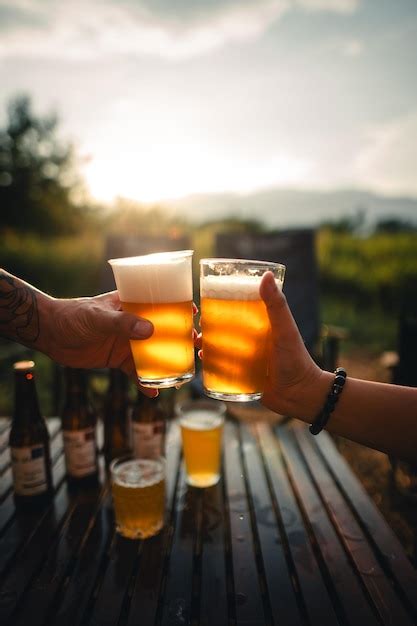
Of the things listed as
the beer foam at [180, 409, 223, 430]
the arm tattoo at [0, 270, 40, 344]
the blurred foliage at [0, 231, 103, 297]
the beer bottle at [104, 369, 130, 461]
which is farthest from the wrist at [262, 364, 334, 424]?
the blurred foliage at [0, 231, 103, 297]

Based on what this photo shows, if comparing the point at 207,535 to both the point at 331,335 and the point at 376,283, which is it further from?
the point at 376,283

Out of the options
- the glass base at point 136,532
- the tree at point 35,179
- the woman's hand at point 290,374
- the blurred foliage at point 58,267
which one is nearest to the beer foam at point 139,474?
the glass base at point 136,532

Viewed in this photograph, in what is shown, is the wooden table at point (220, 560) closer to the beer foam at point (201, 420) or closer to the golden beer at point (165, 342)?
the beer foam at point (201, 420)

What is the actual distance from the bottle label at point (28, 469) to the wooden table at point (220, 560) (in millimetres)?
99

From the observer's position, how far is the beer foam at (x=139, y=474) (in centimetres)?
152

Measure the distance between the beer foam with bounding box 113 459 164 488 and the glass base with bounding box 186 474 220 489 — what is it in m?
0.36

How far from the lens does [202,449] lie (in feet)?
6.20

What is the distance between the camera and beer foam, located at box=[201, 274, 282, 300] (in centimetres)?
132

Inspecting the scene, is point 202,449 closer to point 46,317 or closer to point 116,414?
point 116,414

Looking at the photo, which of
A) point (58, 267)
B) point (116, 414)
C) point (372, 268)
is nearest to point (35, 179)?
point (58, 267)

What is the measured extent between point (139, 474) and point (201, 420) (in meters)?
0.45

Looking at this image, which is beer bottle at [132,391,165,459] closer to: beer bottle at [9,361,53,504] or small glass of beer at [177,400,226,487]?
small glass of beer at [177,400,226,487]

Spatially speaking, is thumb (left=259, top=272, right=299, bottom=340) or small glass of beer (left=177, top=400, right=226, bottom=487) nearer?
thumb (left=259, top=272, right=299, bottom=340)

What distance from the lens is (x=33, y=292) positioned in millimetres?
1843
